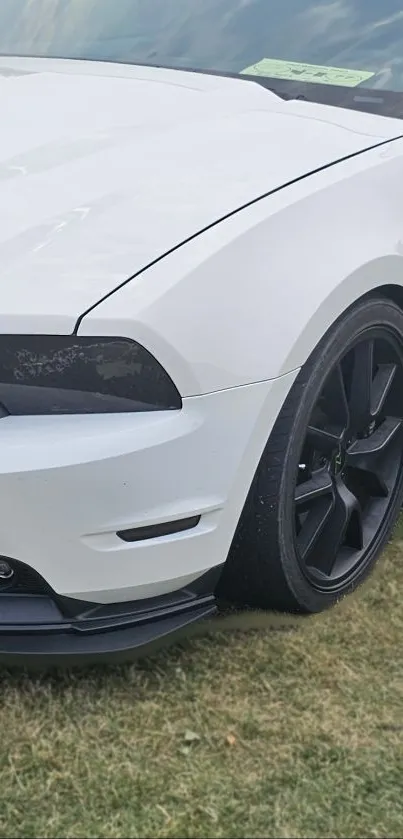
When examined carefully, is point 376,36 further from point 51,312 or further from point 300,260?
point 51,312

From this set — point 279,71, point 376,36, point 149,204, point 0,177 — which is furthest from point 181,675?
point 376,36

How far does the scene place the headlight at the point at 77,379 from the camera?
1.79 meters

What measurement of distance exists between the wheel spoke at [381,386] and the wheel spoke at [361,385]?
5 centimetres

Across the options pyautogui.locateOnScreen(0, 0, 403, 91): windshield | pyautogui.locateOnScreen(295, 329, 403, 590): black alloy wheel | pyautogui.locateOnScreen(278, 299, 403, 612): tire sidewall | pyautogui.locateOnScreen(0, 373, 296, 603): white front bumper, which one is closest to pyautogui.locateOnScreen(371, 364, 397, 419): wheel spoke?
pyautogui.locateOnScreen(295, 329, 403, 590): black alloy wheel

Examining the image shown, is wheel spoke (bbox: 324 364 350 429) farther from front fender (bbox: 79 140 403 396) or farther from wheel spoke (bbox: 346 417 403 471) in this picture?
front fender (bbox: 79 140 403 396)

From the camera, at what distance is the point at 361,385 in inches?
93.7

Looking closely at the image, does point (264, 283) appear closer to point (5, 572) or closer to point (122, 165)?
point (122, 165)

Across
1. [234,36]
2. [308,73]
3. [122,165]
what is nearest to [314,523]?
[122,165]

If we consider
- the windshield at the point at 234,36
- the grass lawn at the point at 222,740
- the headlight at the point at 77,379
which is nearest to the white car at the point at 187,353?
the headlight at the point at 77,379

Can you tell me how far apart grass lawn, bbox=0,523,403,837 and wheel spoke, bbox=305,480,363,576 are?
14 cm

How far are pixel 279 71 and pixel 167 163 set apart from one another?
90cm

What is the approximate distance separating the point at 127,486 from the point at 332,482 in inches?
28.7

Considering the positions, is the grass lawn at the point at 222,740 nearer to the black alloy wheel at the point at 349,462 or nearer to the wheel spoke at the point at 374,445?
the black alloy wheel at the point at 349,462

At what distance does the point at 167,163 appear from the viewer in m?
2.08
